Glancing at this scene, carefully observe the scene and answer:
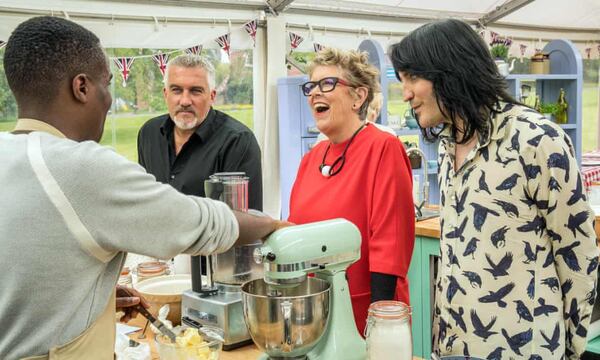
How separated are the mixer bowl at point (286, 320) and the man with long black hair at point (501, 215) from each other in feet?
1.63

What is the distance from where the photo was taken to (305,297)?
4.25 feet

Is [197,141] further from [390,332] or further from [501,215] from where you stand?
[390,332]

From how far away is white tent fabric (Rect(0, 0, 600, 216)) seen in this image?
3992 millimetres

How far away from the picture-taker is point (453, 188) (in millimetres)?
1713

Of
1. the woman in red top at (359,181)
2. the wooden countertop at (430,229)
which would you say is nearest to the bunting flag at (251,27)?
the wooden countertop at (430,229)

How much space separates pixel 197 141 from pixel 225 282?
124cm

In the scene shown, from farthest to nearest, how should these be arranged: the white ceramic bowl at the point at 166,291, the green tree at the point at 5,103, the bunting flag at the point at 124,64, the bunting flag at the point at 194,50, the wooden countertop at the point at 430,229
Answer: the bunting flag at the point at 194,50 → the bunting flag at the point at 124,64 → the green tree at the point at 5,103 → the wooden countertop at the point at 430,229 → the white ceramic bowl at the point at 166,291

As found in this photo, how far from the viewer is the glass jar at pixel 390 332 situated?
1.30m

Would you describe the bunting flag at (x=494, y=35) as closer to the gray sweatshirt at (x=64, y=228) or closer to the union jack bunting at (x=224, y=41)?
the union jack bunting at (x=224, y=41)

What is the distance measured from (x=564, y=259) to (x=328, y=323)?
0.66m

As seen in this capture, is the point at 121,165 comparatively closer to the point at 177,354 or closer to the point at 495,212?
the point at 177,354

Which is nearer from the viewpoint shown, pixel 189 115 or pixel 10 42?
pixel 10 42

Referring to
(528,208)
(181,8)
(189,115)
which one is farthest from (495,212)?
(181,8)

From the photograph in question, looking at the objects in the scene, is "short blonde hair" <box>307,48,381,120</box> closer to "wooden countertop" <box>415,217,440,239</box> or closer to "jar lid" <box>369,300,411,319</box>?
"jar lid" <box>369,300,411,319</box>
